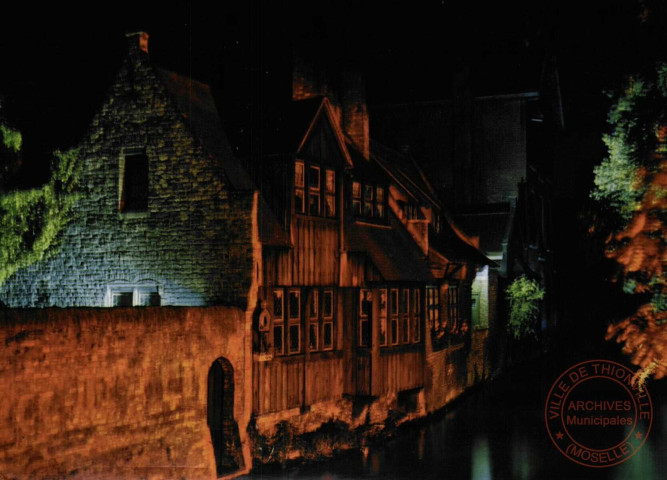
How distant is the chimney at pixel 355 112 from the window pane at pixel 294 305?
267 inches

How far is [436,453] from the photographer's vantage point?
2002 cm

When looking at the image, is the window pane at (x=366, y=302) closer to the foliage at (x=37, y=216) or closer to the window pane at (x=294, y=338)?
the window pane at (x=294, y=338)

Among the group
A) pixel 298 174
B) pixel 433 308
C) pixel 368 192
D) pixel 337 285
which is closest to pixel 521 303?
pixel 433 308

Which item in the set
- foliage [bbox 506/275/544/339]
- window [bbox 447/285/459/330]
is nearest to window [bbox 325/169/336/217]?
window [bbox 447/285/459/330]

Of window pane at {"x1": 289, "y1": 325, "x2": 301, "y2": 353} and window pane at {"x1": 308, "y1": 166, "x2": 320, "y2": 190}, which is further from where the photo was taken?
window pane at {"x1": 308, "y1": 166, "x2": 320, "y2": 190}

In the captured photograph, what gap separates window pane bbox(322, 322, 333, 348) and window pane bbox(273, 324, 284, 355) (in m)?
2.17

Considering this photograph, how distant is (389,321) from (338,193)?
13.3ft

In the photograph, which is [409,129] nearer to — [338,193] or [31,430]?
[338,193]

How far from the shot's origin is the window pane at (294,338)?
19.9m

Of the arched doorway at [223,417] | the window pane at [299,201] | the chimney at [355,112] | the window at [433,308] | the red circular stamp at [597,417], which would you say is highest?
the chimney at [355,112]

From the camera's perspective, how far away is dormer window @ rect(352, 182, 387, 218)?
75.8 ft

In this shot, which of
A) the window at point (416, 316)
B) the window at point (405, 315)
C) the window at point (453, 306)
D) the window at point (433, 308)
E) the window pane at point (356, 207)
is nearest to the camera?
the window pane at point (356, 207)

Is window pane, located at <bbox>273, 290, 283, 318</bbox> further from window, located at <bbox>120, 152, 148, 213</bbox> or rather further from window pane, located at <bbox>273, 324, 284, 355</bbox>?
window, located at <bbox>120, 152, 148, 213</bbox>

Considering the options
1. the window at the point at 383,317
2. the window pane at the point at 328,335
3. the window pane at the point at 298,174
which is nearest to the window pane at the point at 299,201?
the window pane at the point at 298,174
